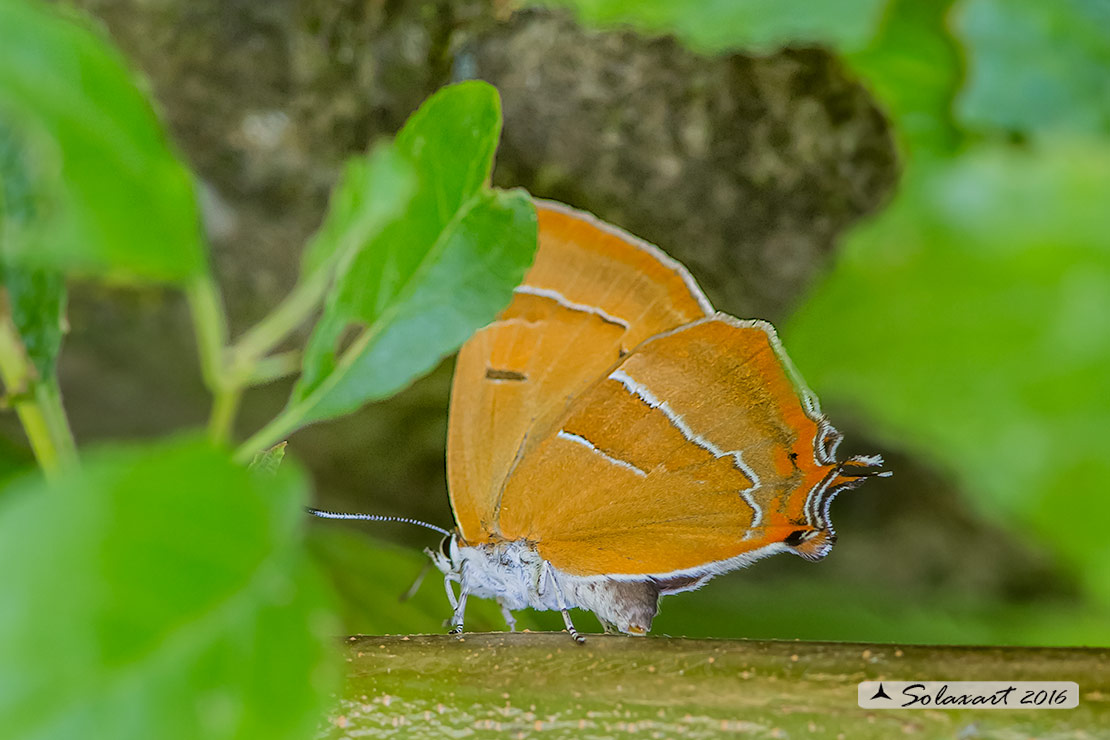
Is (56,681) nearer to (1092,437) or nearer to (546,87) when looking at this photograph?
(546,87)

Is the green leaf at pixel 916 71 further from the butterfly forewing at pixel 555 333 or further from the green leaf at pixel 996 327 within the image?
the butterfly forewing at pixel 555 333

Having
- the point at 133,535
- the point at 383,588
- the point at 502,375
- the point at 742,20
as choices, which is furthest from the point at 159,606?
the point at 742,20

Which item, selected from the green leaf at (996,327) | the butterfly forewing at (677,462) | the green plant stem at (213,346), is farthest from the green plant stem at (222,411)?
the green leaf at (996,327)

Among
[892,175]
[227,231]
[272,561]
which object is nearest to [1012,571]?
[892,175]

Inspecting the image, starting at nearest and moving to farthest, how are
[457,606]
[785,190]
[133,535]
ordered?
[133,535] → [457,606] → [785,190]

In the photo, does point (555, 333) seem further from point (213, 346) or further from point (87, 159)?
point (87, 159)

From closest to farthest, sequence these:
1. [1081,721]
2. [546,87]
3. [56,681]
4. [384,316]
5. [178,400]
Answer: [56,681] < [384,316] < [1081,721] < [546,87] < [178,400]
